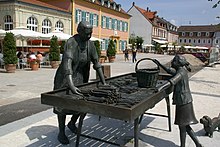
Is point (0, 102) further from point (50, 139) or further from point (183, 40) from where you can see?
point (183, 40)

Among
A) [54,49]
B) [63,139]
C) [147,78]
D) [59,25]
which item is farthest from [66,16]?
[147,78]

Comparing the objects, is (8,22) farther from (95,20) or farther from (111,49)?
(95,20)

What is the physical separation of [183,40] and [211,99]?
85.5m

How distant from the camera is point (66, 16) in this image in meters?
26.9

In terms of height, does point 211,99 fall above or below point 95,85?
below

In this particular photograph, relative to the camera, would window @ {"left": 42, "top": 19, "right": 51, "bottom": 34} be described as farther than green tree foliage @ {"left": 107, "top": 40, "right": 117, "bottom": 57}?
Yes

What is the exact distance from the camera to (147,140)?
412cm

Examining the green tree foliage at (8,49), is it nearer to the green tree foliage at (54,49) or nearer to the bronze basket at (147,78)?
the green tree foliage at (54,49)

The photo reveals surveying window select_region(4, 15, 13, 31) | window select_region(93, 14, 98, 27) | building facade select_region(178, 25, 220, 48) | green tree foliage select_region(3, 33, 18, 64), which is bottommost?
green tree foliage select_region(3, 33, 18, 64)

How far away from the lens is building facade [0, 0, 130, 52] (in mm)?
21484

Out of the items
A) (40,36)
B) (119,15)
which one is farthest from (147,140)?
(119,15)

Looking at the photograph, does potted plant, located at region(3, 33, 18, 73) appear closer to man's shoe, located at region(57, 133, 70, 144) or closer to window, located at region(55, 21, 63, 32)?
man's shoe, located at region(57, 133, 70, 144)

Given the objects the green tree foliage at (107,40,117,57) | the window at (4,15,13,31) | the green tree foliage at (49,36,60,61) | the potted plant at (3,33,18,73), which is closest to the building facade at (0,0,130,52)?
the window at (4,15,13,31)

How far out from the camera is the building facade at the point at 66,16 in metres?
21.5
